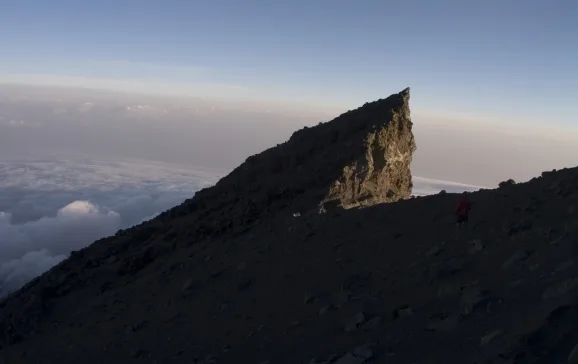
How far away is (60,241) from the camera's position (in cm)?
18562

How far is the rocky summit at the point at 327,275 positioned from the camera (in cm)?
752

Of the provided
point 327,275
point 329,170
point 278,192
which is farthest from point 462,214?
point 278,192

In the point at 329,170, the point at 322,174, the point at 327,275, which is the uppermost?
the point at 329,170

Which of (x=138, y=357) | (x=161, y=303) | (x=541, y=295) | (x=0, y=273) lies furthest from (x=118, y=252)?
(x=0, y=273)

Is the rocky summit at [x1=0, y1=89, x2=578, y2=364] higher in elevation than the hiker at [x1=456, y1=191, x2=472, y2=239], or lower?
lower

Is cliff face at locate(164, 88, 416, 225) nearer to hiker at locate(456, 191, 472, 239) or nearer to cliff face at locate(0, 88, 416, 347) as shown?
cliff face at locate(0, 88, 416, 347)

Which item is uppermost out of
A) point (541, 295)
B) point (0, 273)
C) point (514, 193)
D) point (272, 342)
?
point (514, 193)

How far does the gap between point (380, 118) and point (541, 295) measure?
16445 millimetres

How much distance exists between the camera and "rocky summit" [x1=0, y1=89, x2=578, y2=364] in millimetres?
7523

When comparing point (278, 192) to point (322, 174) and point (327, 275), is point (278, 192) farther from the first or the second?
point (327, 275)

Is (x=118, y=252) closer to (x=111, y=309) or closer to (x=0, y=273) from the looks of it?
(x=111, y=309)

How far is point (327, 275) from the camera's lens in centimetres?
1210

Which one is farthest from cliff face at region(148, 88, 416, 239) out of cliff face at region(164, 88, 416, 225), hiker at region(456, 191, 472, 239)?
hiker at region(456, 191, 472, 239)

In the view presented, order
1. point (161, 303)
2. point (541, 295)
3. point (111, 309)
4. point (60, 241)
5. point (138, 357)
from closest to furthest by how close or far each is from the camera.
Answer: point (541, 295), point (138, 357), point (161, 303), point (111, 309), point (60, 241)
